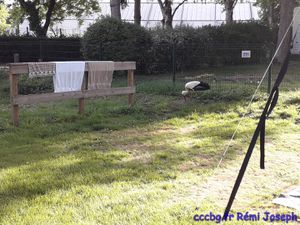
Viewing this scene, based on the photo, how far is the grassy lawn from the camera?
3641mm

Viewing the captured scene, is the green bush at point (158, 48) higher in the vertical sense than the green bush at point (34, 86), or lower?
higher

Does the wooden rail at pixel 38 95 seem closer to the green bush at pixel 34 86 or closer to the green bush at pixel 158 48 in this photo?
the green bush at pixel 34 86

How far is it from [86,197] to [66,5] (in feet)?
95.4

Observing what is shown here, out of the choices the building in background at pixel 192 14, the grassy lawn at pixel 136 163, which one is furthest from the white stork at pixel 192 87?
the building in background at pixel 192 14

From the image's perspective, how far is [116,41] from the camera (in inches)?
619

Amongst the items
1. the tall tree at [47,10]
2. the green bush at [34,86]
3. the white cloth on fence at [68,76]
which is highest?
the tall tree at [47,10]

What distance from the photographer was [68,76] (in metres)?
7.66

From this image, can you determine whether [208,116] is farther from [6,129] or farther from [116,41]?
[116,41]

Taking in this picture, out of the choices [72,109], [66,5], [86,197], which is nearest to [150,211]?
[86,197]

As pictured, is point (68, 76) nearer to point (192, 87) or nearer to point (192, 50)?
point (192, 87)

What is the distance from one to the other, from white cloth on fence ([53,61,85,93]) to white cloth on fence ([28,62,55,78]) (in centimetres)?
14

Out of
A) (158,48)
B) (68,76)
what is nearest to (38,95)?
(68,76)

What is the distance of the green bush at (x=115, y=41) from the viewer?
1571 centimetres

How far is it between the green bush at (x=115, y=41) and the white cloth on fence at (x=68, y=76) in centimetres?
789
